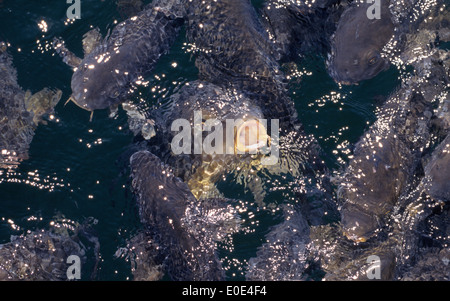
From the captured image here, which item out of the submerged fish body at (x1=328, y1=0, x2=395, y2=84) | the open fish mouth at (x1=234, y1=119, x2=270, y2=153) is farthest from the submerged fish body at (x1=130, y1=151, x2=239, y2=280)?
the submerged fish body at (x1=328, y1=0, x2=395, y2=84)

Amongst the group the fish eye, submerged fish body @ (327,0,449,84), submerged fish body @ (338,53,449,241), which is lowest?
submerged fish body @ (338,53,449,241)

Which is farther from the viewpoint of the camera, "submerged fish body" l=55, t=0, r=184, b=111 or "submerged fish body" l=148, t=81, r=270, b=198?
"submerged fish body" l=55, t=0, r=184, b=111

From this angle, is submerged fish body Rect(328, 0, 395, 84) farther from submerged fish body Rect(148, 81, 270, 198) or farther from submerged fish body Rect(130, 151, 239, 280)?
submerged fish body Rect(130, 151, 239, 280)

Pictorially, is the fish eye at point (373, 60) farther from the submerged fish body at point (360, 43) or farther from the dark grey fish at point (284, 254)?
the dark grey fish at point (284, 254)

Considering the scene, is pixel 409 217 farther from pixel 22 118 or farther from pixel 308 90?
pixel 22 118

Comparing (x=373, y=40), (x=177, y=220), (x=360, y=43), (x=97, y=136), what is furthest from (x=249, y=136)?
(x=97, y=136)

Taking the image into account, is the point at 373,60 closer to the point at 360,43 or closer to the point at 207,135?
the point at 360,43

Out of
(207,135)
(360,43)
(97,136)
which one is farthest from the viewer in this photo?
(97,136)
